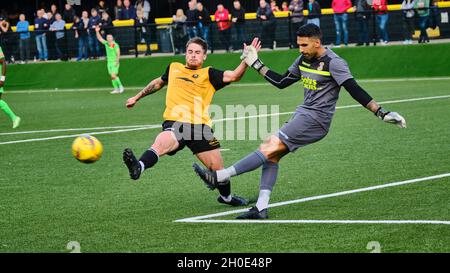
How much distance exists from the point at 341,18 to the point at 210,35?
17.5 ft

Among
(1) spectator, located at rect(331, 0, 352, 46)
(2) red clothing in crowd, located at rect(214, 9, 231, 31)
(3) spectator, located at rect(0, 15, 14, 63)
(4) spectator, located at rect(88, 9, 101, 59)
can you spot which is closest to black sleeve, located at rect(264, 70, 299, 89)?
(1) spectator, located at rect(331, 0, 352, 46)

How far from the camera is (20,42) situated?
42625 mm

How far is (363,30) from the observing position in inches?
1409

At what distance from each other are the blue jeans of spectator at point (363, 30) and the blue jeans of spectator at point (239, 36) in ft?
14.5

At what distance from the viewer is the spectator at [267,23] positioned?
37.4 metres

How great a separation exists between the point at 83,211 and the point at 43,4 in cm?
3886

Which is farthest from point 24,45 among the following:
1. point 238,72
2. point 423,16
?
point 238,72

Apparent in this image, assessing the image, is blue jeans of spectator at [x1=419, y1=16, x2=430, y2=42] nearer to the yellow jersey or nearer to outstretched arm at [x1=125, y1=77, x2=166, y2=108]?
outstretched arm at [x1=125, y1=77, x2=166, y2=108]

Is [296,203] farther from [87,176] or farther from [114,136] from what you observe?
[114,136]

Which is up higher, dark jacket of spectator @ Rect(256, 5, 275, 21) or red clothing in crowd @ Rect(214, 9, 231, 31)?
dark jacket of spectator @ Rect(256, 5, 275, 21)

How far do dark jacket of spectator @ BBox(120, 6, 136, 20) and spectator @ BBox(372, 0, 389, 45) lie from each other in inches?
431

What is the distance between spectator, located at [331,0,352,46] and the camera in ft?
117

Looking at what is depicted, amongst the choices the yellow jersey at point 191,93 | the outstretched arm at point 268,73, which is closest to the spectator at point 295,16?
the yellow jersey at point 191,93
